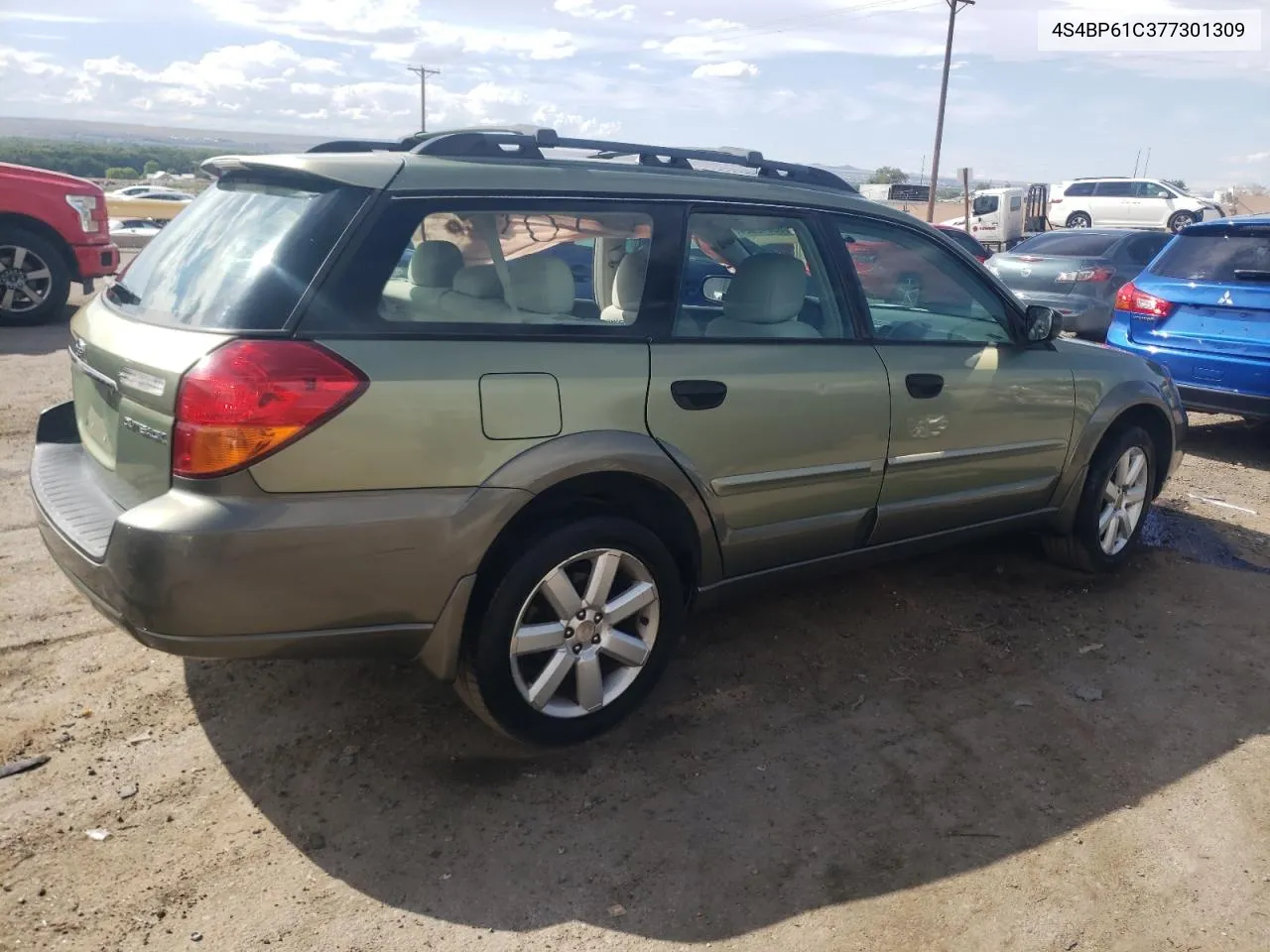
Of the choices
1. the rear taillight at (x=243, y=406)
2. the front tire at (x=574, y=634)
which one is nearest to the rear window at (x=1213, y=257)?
the front tire at (x=574, y=634)

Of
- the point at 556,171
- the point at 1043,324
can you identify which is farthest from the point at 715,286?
the point at 1043,324

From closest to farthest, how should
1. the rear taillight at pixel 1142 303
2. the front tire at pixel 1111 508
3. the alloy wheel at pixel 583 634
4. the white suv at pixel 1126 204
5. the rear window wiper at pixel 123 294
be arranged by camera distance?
1. the alloy wheel at pixel 583 634
2. the rear window wiper at pixel 123 294
3. the front tire at pixel 1111 508
4. the rear taillight at pixel 1142 303
5. the white suv at pixel 1126 204

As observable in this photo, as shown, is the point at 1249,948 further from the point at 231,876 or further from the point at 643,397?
the point at 231,876

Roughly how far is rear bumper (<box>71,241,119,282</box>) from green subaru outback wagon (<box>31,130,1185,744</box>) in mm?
7676

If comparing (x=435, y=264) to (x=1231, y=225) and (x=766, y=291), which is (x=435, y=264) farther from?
(x=1231, y=225)

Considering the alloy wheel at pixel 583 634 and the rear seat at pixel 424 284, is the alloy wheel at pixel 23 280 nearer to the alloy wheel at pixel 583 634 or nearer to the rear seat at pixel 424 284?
the rear seat at pixel 424 284

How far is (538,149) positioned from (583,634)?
58.9 inches

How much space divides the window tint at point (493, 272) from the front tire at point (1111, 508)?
101 inches

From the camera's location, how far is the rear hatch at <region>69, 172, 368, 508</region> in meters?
2.71

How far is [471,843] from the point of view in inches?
111

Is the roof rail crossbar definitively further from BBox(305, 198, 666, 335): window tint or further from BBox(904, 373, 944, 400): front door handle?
BBox(904, 373, 944, 400): front door handle

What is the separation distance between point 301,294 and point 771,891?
1900 millimetres

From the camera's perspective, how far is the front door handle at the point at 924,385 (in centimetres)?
391

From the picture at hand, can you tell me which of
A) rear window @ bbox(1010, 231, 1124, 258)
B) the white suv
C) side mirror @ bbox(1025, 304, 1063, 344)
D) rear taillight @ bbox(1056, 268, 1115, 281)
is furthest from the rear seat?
the white suv
